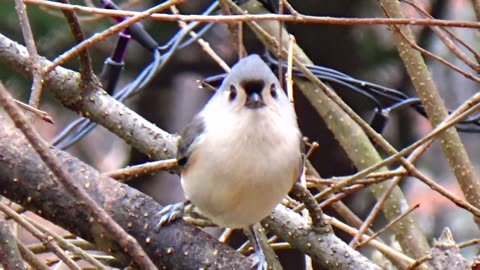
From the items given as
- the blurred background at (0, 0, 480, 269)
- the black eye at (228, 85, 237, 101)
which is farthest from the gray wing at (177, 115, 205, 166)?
the blurred background at (0, 0, 480, 269)

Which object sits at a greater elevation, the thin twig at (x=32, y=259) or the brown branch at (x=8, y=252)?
the brown branch at (x=8, y=252)

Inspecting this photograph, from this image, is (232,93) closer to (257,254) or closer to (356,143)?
(257,254)

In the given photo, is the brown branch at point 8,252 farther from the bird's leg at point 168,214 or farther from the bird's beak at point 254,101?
the bird's beak at point 254,101

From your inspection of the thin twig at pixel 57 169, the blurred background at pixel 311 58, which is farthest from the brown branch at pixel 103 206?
the blurred background at pixel 311 58

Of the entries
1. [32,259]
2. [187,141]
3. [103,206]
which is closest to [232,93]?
[187,141]

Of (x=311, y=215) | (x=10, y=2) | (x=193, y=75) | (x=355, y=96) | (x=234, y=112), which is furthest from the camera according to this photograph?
(x=193, y=75)

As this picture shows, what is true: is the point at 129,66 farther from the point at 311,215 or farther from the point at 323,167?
the point at 311,215

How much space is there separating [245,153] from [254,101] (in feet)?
0.37

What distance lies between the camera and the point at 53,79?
182cm

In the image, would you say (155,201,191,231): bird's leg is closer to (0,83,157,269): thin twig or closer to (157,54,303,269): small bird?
(157,54,303,269): small bird

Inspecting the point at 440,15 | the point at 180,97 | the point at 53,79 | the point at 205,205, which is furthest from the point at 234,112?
the point at 180,97

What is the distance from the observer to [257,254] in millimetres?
1847

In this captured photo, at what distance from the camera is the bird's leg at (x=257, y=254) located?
65.8 inches

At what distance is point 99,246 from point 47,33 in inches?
88.8
